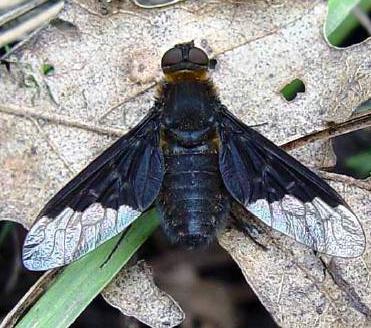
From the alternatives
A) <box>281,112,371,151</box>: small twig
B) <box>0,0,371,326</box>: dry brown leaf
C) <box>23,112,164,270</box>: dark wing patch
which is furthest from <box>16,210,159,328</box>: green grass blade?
<box>281,112,371,151</box>: small twig

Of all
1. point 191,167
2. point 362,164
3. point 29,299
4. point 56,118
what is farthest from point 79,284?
point 362,164

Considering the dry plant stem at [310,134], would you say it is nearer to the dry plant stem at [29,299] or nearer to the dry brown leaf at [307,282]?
the dry brown leaf at [307,282]

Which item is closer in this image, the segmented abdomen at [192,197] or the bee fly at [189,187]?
the bee fly at [189,187]

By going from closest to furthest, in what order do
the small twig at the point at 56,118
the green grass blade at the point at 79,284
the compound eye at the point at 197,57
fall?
the green grass blade at the point at 79,284 → the compound eye at the point at 197,57 → the small twig at the point at 56,118

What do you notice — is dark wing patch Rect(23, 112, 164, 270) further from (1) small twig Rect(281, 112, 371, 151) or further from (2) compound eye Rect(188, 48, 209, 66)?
(1) small twig Rect(281, 112, 371, 151)

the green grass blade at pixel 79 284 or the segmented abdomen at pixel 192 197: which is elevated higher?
the segmented abdomen at pixel 192 197

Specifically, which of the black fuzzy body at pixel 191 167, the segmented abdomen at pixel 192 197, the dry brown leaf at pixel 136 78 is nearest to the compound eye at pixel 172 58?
the black fuzzy body at pixel 191 167

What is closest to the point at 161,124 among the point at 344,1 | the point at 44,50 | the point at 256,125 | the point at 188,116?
the point at 188,116
